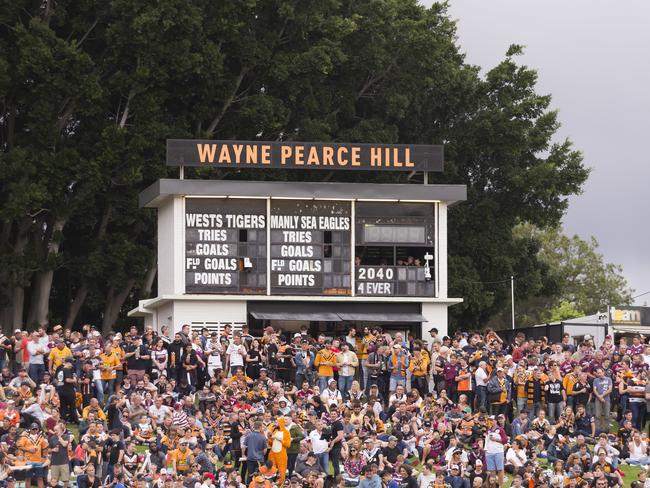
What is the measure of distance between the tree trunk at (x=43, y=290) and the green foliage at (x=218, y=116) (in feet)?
0.28

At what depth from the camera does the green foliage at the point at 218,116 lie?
52.2 m

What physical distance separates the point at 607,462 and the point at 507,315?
215 feet

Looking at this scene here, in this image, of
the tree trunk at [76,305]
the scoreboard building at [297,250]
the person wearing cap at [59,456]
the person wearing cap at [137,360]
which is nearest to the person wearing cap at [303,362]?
the scoreboard building at [297,250]

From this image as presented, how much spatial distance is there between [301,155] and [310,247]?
2.75 metres

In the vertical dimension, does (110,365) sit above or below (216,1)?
below

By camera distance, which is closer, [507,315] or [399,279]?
[399,279]

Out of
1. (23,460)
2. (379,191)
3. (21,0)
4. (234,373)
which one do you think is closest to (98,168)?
(21,0)

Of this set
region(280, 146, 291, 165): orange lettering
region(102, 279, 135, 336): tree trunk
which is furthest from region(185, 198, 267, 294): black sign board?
region(102, 279, 135, 336): tree trunk

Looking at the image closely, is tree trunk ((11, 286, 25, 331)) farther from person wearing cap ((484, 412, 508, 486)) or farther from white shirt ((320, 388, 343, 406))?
person wearing cap ((484, 412, 508, 486))

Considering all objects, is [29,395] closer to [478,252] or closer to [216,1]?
[216,1]

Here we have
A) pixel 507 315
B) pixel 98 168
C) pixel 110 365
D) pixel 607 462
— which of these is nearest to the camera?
pixel 607 462

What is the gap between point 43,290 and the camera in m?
54.3

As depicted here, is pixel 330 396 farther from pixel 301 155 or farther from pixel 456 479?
pixel 301 155

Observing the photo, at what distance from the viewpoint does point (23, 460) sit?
28891 millimetres
